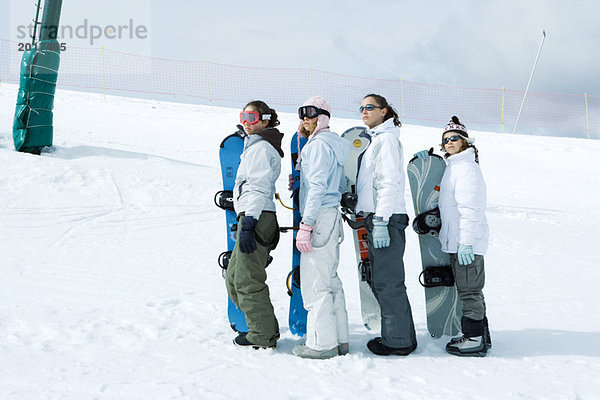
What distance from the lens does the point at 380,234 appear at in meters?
3.50

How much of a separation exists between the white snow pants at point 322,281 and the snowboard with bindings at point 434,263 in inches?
35.7

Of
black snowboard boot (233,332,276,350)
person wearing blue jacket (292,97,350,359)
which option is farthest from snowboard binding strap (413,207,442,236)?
black snowboard boot (233,332,276,350)

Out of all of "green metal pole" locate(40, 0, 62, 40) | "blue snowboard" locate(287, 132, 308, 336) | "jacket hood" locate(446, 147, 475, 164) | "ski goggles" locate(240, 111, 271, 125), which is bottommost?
"blue snowboard" locate(287, 132, 308, 336)

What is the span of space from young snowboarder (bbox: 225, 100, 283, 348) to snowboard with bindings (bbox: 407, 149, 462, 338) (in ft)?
4.09

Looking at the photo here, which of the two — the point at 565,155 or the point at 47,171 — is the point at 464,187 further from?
the point at 565,155

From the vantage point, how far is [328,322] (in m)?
3.53

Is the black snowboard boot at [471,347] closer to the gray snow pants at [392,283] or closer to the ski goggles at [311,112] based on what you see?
the gray snow pants at [392,283]

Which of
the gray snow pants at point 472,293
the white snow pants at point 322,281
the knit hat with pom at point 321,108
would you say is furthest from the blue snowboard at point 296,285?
the gray snow pants at point 472,293

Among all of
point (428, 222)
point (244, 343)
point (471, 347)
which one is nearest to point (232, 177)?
point (244, 343)

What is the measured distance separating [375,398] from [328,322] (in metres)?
0.69

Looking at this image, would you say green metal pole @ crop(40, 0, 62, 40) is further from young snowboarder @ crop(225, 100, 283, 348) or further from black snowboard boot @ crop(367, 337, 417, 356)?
black snowboard boot @ crop(367, 337, 417, 356)

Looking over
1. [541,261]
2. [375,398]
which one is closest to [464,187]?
[375,398]

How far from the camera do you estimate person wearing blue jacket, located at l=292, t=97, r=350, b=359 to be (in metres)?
3.46

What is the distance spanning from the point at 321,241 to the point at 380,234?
16.5 inches
